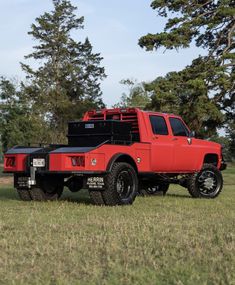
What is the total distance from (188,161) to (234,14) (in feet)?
50.3

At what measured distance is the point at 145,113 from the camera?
42.9ft

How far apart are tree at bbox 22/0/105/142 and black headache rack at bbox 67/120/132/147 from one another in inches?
1660

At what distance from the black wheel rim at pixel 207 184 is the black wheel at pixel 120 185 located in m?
3.00

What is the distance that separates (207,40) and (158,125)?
17.7 m

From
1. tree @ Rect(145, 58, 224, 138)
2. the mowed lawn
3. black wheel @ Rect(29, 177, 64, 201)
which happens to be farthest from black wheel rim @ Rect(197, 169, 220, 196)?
tree @ Rect(145, 58, 224, 138)

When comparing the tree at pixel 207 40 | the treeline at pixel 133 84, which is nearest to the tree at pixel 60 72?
the treeline at pixel 133 84

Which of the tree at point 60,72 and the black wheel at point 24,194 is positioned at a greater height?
the tree at point 60,72

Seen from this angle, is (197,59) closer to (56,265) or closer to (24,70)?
(56,265)

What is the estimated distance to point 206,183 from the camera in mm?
14562

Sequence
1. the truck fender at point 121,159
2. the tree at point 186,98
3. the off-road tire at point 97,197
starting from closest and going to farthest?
the truck fender at point 121,159
the off-road tire at point 97,197
the tree at point 186,98

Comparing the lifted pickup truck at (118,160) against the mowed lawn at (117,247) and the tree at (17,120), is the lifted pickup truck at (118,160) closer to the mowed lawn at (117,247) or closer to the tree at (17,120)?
the mowed lawn at (117,247)

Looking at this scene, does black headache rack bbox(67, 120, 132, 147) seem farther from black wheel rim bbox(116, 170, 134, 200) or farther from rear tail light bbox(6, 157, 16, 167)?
rear tail light bbox(6, 157, 16, 167)

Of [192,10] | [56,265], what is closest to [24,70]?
[192,10]

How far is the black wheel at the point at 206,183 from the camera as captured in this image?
1427cm
